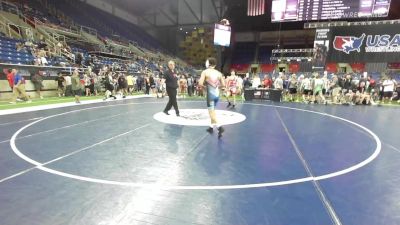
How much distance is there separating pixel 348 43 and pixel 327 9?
8.73 metres

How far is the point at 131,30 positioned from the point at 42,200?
38.5m

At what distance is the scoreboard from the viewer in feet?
63.5

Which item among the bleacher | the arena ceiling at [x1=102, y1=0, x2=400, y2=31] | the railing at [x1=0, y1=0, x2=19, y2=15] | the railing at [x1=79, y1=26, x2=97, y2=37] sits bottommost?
the bleacher

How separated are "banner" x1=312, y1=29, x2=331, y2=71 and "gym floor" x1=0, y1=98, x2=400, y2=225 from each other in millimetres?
19394

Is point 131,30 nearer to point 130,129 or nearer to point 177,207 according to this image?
point 130,129

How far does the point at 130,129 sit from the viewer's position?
6695 millimetres

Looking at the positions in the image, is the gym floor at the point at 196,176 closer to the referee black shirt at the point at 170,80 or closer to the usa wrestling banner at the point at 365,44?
the referee black shirt at the point at 170,80

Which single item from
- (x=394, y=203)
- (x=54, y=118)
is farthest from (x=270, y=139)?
(x=54, y=118)

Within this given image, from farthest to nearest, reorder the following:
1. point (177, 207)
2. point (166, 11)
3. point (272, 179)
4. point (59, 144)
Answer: point (166, 11) < point (59, 144) < point (272, 179) < point (177, 207)

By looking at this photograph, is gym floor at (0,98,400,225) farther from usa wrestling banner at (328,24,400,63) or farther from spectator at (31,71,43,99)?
usa wrestling banner at (328,24,400,63)

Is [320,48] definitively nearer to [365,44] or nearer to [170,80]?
[365,44]

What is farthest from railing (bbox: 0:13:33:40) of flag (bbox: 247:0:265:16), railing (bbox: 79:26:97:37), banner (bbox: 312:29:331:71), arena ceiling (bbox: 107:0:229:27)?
banner (bbox: 312:29:331:71)

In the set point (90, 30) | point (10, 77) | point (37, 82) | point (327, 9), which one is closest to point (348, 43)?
point (327, 9)

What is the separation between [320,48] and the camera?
78.8 feet
